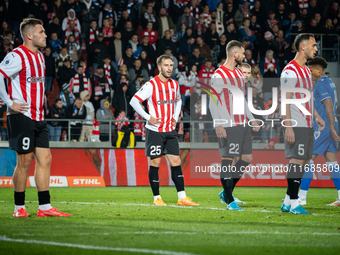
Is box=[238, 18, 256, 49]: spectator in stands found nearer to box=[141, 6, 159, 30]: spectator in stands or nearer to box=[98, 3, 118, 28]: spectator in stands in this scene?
box=[141, 6, 159, 30]: spectator in stands

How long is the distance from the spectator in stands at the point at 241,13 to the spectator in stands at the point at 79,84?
21.7ft

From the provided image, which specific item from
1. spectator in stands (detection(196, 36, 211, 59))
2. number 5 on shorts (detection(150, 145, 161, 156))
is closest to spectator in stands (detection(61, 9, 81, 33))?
spectator in stands (detection(196, 36, 211, 59))

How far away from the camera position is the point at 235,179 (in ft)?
23.8

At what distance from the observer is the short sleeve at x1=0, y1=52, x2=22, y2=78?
18.1 feet

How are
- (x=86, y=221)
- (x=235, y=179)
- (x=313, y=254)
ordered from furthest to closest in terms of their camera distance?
(x=235, y=179)
(x=86, y=221)
(x=313, y=254)

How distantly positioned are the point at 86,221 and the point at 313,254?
2.68m

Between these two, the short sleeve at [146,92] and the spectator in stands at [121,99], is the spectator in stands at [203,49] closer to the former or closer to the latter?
the spectator in stands at [121,99]

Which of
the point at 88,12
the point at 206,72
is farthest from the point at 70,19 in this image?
the point at 206,72

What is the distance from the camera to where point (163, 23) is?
1664 cm

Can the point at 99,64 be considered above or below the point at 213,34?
below

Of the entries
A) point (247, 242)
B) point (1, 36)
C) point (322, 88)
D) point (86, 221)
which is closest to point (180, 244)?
point (247, 242)

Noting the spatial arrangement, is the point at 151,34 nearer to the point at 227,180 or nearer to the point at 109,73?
the point at 109,73

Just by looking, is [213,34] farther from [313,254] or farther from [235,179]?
[313,254]

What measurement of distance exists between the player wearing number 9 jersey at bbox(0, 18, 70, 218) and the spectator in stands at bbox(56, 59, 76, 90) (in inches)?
343
